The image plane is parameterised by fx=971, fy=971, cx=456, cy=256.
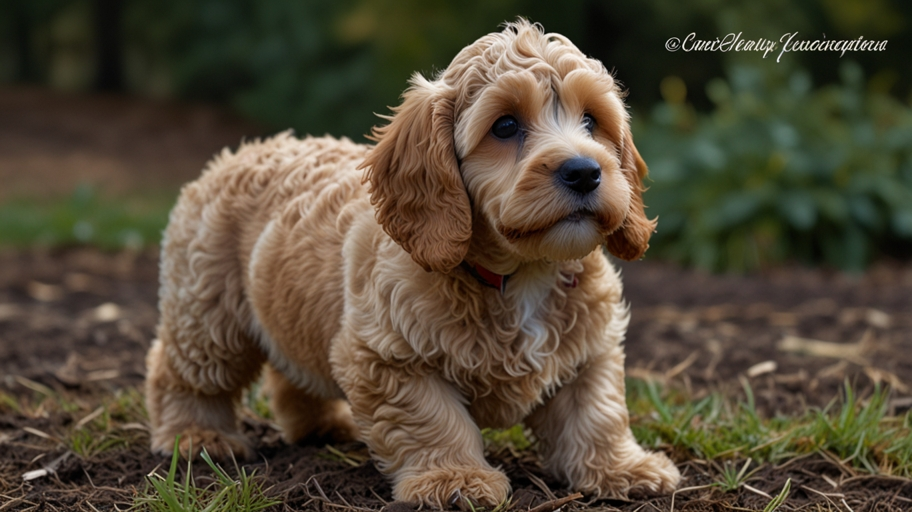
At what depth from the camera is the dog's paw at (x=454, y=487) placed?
3.38 meters

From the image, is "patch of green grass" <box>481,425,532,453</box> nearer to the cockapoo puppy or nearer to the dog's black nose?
the cockapoo puppy

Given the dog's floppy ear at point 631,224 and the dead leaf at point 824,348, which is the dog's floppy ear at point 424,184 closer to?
the dog's floppy ear at point 631,224

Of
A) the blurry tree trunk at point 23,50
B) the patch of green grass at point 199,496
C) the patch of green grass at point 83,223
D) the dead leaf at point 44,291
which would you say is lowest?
the patch of green grass at point 199,496

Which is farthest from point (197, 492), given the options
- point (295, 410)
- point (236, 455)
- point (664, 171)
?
point (664, 171)

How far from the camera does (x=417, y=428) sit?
139 inches

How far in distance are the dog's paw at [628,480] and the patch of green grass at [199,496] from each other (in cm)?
117

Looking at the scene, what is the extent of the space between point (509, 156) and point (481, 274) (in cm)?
46

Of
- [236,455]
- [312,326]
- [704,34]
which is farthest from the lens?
[704,34]

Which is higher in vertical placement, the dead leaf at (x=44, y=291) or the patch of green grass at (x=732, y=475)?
the dead leaf at (x=44, y=291)

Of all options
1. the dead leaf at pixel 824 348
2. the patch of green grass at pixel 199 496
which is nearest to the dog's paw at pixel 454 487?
the patch of green grass at pixel 199 496

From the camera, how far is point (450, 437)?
353 cm

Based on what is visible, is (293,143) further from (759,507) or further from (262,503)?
(759,507)

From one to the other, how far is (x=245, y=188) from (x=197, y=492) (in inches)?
58.6

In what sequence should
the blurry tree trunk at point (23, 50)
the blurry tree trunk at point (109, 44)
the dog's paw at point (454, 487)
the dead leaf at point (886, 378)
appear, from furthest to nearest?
1. the blurry tree trunk at point (23, 50)
2. the blurry tree trunk at point (109, 44)
3. the dead leaf at point (886, 378)
4. the dog's paw at point (454, 487)
